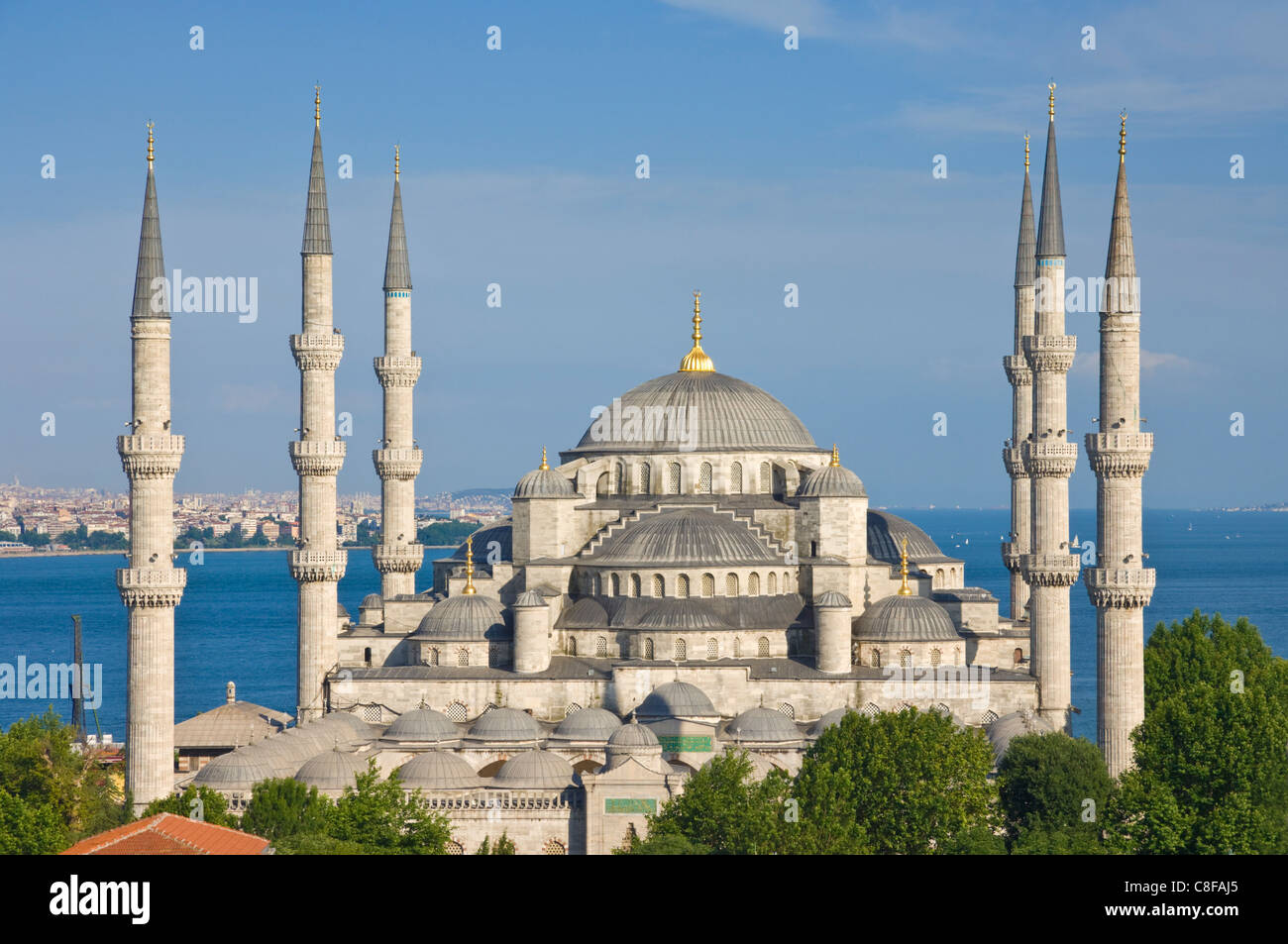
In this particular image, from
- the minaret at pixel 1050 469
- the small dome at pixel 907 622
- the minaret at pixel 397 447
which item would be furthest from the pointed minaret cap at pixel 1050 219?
the minaret at pixel 397 447

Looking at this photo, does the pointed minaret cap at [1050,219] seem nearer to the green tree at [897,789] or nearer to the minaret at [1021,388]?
the minaret at [1021,388]

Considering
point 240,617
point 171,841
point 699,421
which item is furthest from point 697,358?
point 240,617

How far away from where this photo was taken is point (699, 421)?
49.2 m

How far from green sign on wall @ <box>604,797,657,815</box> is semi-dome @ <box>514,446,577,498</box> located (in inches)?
501

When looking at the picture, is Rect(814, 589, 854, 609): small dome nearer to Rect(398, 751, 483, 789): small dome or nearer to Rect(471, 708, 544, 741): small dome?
Rect(471, 708, 544, 741): small dome

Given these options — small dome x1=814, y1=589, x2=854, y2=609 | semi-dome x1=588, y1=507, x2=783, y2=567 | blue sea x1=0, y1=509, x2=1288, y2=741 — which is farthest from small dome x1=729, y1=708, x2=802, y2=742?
blue sea x1=0, y1=509, x2=1288, y2=741

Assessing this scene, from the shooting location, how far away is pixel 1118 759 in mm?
35531

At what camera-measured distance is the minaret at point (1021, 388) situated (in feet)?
161

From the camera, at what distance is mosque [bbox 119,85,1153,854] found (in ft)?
119

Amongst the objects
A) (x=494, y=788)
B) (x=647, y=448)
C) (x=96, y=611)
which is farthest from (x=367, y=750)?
(x=96, y=611)

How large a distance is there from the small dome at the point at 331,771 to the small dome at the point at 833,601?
10620mm

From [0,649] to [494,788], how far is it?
2365 inches
